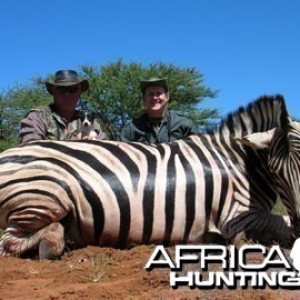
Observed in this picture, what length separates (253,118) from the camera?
334 cm

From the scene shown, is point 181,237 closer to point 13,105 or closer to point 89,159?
point 89,159

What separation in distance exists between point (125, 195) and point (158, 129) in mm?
1476

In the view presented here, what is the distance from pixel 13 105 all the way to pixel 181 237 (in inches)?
529

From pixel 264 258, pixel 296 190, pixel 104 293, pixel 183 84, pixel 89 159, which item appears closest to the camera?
pixel 104 293

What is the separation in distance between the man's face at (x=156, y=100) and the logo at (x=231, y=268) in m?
1.95

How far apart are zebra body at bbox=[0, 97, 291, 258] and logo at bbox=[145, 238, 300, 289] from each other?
1.54ft

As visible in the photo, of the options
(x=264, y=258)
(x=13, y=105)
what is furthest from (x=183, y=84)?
(x=264, y=258)

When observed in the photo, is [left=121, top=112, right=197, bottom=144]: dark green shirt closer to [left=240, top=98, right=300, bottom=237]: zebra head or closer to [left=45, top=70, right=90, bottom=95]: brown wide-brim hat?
[left=45, top=70, right=90, bottom=95]: brown wide-brim hat

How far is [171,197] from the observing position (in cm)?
303

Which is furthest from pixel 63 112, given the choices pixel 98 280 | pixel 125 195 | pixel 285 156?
pixel 98 280

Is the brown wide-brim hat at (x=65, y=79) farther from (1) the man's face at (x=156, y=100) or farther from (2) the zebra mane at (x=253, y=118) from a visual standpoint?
(2) the zebra mane at (x=253, y=118)

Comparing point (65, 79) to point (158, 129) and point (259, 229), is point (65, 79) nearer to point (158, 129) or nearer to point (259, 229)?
point (158, 129)

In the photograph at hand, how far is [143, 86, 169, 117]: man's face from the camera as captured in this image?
4.37m

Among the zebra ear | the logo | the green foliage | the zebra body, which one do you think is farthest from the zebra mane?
the green foliage
